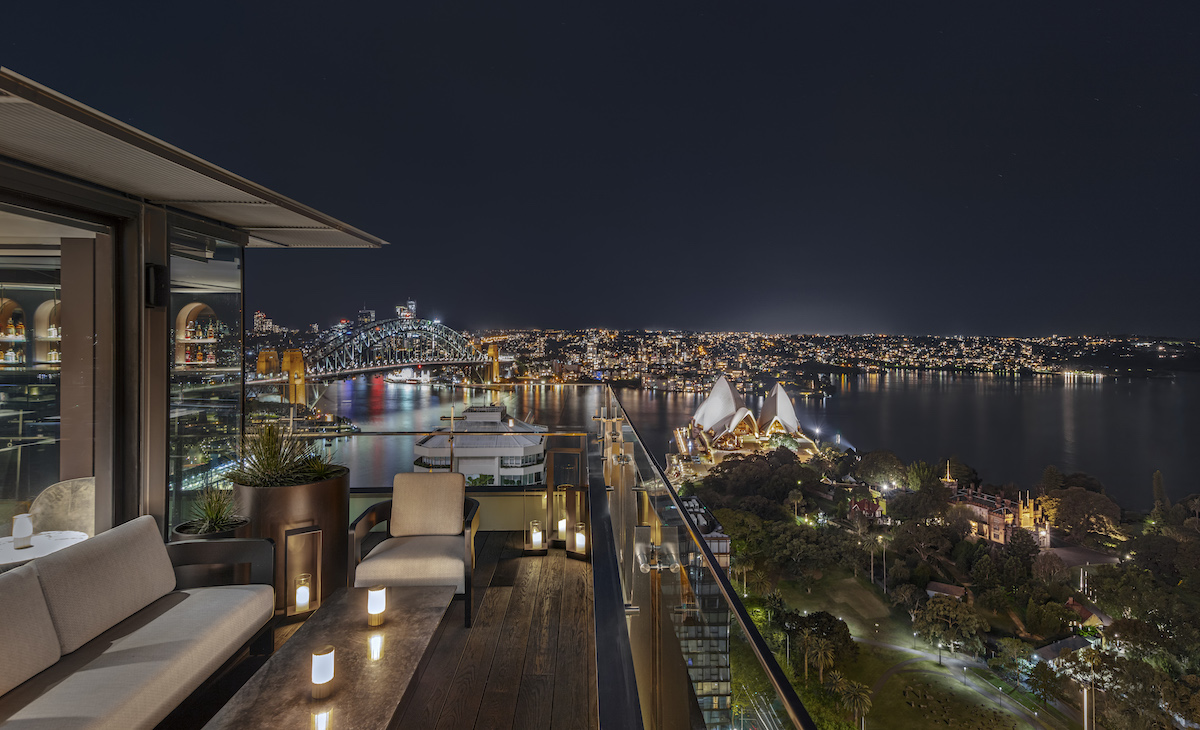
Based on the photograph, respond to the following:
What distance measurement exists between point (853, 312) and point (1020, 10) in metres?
35.7

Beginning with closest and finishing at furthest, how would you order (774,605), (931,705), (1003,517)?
(931,705) → (774,605) → (1003,517)

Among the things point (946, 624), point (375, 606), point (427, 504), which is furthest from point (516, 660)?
point (946, 624)

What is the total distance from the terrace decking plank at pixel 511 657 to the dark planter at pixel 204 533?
151 cm

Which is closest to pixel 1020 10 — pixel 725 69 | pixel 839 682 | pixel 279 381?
pixel 725 69

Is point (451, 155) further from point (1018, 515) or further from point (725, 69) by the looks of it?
point (1018, 515)

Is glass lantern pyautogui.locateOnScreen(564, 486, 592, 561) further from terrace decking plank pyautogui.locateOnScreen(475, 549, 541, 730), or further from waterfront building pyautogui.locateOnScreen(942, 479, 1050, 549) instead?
waterfront building pyautogui.locateOnScreen(942, 479, 1050, 549)

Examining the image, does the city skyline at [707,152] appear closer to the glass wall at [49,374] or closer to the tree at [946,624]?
the glass wall at [49,374]

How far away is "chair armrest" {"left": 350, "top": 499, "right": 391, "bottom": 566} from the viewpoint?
10.2 ft

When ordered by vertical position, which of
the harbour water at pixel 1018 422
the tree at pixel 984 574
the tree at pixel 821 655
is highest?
the harbour water at pixel 1018 422

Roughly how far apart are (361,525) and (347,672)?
1.19m

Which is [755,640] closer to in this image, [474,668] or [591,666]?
[591,666]

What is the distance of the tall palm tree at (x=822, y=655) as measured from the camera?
26.0 meters

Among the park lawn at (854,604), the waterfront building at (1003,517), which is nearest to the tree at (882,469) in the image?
the waterfront building at (1003,517)

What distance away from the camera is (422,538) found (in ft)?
11.2
